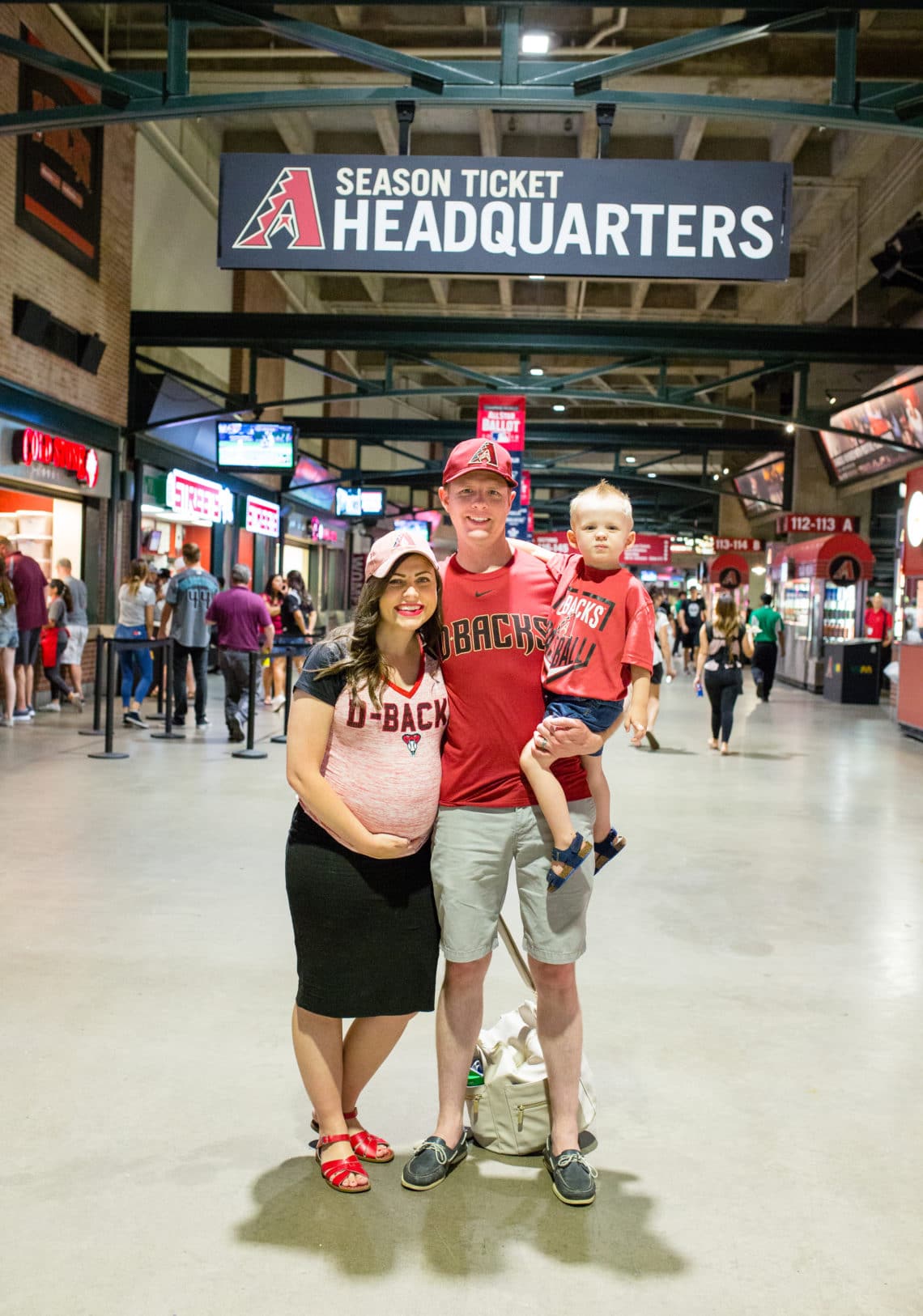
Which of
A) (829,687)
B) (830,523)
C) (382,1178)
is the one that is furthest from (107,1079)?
(830,523)

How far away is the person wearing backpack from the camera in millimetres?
11602

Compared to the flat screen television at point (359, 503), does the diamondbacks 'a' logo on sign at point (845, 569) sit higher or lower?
lower

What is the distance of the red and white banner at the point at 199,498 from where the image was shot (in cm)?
1762

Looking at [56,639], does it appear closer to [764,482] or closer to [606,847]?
[606,847]

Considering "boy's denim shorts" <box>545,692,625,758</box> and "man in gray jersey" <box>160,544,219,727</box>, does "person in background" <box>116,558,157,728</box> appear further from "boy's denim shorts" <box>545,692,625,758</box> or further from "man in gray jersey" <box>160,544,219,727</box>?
"boy's denim shorts" <box>545,692,625,758</box>

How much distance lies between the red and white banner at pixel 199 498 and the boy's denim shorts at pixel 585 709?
1544 cm

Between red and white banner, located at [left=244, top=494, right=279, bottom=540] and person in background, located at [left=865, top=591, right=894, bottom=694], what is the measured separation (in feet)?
39.3

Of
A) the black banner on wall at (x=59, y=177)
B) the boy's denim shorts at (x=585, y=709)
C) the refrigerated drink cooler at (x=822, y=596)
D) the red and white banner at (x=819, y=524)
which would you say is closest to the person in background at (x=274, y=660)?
the black banner on wall at (x=59, y=177)

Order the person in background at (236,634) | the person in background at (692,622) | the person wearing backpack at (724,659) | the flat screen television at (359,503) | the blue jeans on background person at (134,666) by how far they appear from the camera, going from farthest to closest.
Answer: the flat screen television at (359,503) < the person in background at (692,622) < the blue jeans on background person at (134,666) < the person wearing backpack at (724,659) < the person in background at (236,634)

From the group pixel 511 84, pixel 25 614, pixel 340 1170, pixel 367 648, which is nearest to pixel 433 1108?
pixel 340 1170

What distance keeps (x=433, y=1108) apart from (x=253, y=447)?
50.1ft

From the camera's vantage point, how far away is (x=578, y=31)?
12992mm

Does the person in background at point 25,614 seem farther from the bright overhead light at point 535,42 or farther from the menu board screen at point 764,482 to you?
the menu board screen at point 764,482

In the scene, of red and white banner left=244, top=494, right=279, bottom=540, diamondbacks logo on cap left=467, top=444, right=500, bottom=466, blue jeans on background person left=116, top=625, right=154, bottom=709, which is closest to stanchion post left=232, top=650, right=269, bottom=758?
blue jeans on background person left=116, top=625, right=154, bottom=709
